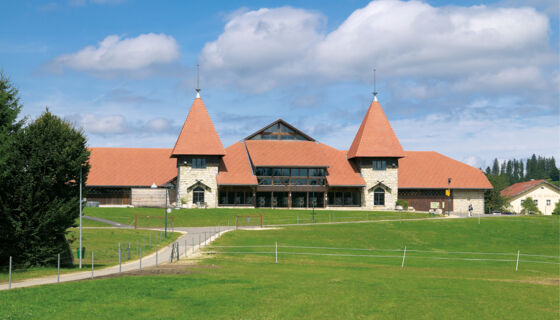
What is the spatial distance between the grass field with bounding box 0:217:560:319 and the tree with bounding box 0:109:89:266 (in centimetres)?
784

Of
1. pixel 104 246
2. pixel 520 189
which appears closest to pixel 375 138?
pixel 520 189

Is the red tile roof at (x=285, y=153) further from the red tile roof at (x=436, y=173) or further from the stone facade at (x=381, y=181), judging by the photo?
the red tile roof at (x=436, y=173)

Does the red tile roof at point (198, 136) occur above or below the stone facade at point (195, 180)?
above

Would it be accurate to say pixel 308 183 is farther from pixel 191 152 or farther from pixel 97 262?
pixel 97 262

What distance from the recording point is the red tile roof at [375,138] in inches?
2813

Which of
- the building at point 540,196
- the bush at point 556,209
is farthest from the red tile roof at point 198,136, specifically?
the bush at point 556,209

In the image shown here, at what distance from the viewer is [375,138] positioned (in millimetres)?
73062

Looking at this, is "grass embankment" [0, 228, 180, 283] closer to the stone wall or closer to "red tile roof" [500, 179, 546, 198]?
the stone wall

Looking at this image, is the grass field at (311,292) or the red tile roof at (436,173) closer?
the grass field at (311,292)

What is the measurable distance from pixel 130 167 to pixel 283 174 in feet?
72.2

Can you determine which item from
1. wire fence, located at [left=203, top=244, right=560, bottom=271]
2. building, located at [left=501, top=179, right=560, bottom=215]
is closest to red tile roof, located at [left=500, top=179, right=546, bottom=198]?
building, located at [left=501, top=179, right=560, bottom=215]

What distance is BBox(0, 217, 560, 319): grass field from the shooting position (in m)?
17.6

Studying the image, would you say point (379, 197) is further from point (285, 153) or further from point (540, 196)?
point (540, 196)

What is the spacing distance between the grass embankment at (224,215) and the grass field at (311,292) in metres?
19.4
